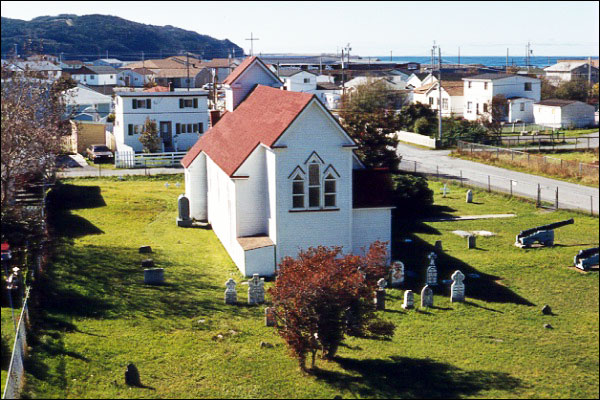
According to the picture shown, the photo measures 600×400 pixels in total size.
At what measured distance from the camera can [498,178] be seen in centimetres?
4375

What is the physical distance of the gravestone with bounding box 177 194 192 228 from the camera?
1318 inches

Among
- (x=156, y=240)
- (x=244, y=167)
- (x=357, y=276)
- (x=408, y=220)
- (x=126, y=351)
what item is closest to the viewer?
(x=357, y=276)

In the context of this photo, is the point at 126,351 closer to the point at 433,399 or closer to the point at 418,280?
the point at 433,399

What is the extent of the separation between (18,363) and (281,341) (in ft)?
20.8

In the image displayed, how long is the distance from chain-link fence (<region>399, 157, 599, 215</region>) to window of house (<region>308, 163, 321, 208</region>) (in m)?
9.83

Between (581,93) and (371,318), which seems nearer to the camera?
(371,318)

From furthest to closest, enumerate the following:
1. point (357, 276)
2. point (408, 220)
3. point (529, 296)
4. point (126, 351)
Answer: point (408, 220)
point (529, 296)
point (126, 351)
point (357, 276)

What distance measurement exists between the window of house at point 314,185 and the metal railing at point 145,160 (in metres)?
28.8

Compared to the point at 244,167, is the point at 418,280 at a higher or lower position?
lower

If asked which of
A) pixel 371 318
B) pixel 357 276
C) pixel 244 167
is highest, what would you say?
pixel 244 167

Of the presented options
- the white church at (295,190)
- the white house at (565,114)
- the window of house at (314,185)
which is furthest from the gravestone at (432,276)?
the white house at (565,114)

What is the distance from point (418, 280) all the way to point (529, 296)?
3882 millimetres

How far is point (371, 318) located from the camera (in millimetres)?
17859

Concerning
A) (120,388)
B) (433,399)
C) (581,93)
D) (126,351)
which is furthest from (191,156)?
(581,93)
